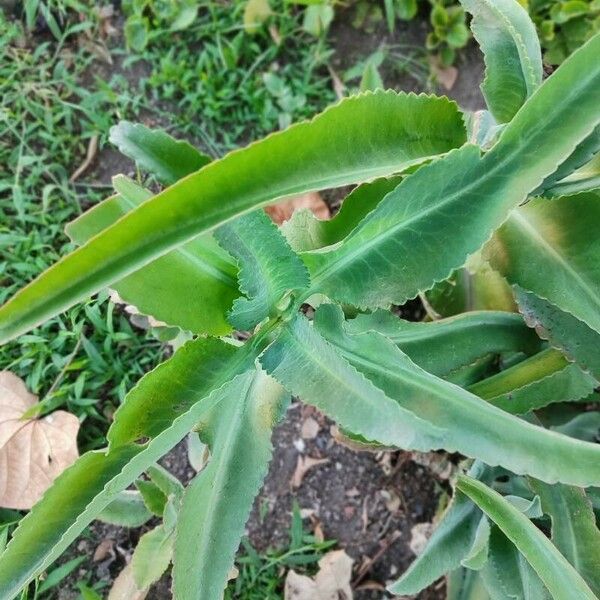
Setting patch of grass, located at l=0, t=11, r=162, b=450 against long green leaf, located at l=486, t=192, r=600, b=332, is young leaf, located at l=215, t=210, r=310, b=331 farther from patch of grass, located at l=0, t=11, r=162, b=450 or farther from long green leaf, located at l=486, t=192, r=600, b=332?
patch of grass, located at l=0, t=11, r=162, b=450

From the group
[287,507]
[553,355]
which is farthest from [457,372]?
[287,507]

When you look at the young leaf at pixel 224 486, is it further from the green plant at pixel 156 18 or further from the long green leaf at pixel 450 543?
the green plant at pixel 156 18

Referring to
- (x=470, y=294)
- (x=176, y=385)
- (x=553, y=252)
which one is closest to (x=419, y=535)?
(x=470, y=294)

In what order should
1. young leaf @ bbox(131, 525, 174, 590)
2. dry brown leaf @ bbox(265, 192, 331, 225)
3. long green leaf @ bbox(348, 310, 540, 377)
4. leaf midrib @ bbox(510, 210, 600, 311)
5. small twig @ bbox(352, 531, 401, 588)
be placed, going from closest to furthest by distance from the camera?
leaf midrib @ bbox(510, 210, 600, 311) < long green leaf @ bbox(348, 310, 540, 377) < young leaf @ bbox(131, 525, 174, 590) < small twig @ bbox(352, 531, 401, 588) < dry brown leaf @ bbox(265, 192, 331, 225)

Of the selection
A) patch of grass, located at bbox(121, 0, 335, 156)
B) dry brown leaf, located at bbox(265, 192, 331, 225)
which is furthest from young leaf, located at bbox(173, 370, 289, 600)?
patch of grass, located at bbox(121, 0, 335, 156)

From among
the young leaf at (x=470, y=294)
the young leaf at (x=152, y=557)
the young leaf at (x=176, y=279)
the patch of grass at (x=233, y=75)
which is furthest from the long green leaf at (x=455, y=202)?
the patch of grass at (x=233, y=75)

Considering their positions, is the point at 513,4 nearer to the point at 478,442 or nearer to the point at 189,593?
the point at 478,442

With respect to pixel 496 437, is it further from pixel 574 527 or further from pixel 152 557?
pixel 152 557
